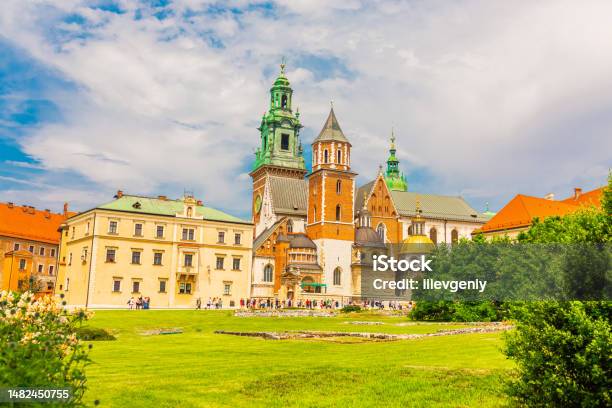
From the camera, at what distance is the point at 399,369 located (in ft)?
48.9

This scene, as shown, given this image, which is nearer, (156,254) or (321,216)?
(156,254)

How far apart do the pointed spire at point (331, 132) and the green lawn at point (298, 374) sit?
56.8 m

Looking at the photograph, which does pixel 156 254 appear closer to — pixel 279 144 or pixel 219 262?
pixel 219 262

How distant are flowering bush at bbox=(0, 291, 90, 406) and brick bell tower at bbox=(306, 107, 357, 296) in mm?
64723

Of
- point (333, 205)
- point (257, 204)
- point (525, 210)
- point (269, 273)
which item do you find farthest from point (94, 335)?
point (257, 204)

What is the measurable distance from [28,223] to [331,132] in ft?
139

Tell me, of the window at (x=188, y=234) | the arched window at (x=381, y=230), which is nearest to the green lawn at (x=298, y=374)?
the window at (x=188, y=234)

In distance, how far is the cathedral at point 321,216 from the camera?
71.9m

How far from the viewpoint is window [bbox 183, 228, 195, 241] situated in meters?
64.6

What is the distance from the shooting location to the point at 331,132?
77.9m

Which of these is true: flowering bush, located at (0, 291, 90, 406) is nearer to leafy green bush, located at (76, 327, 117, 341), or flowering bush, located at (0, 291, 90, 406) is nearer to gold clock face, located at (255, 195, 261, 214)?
leafy green bush, located at (76, 327, 117, 341)

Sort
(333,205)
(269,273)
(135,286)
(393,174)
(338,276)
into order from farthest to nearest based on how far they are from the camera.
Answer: (393,174), (333,205), (338,276), (269,273), (135,286)

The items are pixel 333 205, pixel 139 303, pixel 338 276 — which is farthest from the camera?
pixel 333 205

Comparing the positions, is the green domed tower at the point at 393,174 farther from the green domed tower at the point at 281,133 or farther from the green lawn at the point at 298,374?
the green lawn at the point at 298,374
